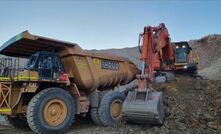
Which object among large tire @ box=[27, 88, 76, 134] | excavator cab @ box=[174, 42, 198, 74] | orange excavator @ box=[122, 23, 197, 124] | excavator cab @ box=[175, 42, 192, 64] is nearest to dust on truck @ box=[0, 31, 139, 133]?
large tire @ box=[27, 88, 76, 134]

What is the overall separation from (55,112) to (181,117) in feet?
11.6

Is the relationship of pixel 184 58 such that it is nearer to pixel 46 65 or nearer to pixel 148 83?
pixel 148 83

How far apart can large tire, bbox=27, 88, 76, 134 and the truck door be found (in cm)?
41

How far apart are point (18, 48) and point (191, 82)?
22.1ft

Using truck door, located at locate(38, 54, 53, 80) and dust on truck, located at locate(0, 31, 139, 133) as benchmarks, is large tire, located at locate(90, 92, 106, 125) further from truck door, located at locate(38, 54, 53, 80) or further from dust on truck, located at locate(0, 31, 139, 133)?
truck door, located at locate(38, 54, 53, 80)

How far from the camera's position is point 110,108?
1087cm

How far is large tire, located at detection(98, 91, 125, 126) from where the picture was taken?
418 inches

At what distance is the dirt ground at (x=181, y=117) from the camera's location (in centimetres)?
881

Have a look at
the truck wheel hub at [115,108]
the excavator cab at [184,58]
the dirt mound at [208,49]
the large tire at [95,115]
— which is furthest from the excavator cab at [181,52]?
the dirt mound at [208,49]

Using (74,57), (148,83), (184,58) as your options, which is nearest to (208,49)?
(184,58)

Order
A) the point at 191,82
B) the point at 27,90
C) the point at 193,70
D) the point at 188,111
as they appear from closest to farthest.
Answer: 1. the point at 27,90
2. the point at 188,111
3. the point at 191,82
4. the point at 193,70

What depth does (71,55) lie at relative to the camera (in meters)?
10.1

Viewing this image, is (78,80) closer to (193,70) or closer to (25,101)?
(25,101)

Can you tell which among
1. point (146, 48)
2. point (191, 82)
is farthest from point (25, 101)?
point (191, 82)
